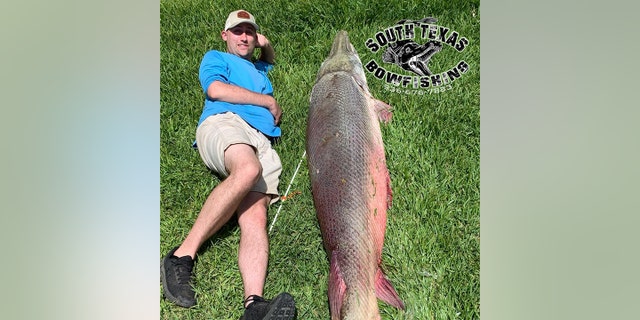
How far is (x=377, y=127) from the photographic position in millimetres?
2389

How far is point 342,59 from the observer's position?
246 cm

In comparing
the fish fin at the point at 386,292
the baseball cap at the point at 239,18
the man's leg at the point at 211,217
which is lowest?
the fish fin at the point at 386,292

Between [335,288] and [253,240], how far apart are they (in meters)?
0.42

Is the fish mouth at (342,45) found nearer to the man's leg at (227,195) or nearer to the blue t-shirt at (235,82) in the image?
the blue t-shirt at (235,82)

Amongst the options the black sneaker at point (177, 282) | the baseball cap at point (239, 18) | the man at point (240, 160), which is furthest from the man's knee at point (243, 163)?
the baseball cap at point (239, 18)

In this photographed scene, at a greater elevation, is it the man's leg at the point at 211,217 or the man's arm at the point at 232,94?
the man's arm at the point at 232,94

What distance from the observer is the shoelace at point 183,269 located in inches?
90.8

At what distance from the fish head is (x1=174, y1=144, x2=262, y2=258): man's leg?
0.51 meters

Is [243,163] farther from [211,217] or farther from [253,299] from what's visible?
[253,299]

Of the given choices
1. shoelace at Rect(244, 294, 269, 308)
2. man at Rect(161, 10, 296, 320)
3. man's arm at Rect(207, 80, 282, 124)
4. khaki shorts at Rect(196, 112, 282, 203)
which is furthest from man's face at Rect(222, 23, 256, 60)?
shoelace at Rect(244, 294, 269, 308)

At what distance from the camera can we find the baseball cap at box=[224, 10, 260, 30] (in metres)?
2.43

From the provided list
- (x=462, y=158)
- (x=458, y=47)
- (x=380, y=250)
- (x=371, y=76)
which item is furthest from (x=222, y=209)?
(x=458, y=47)

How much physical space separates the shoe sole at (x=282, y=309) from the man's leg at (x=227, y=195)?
0.41 m

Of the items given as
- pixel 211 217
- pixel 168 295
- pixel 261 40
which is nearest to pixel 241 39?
pixel 261 40
